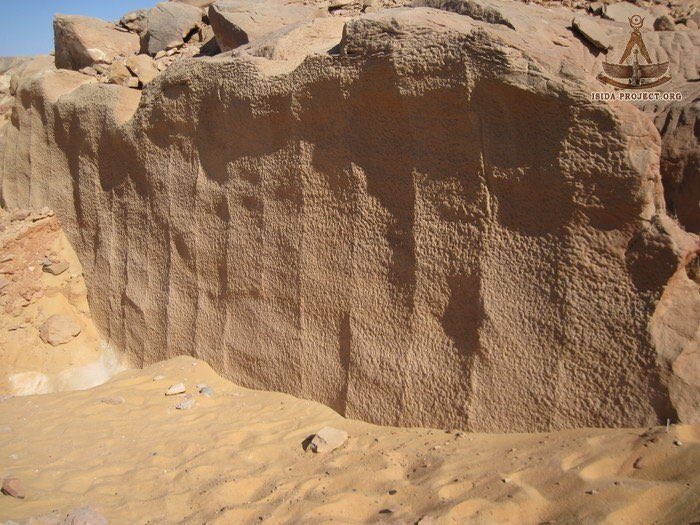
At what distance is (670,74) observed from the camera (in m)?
3.32

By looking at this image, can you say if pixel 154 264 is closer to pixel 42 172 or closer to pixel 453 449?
pixel 42 172

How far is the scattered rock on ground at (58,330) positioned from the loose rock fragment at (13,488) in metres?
2.10

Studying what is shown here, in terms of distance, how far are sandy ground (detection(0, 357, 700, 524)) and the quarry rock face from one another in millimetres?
153

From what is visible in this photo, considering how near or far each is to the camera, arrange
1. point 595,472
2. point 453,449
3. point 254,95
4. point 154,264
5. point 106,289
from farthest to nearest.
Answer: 1. point 106,289
2. point 154,264
3. point 254,95
4. point 453,449
5. point 595,472

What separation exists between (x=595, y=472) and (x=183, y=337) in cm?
269

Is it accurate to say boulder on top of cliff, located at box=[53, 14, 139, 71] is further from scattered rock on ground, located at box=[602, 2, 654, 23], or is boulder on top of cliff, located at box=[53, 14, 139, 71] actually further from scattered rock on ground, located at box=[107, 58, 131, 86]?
scattered rock on ground, located at box=[602, 2, 654, 23]

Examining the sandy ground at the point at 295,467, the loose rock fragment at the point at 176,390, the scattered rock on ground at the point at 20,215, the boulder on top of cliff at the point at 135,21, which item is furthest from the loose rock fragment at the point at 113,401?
the boulder on top of cliff at the point at 135,21

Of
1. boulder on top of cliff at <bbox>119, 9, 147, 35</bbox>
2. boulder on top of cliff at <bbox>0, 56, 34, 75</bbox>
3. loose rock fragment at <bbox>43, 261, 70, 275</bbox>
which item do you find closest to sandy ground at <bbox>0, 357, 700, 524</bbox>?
loose rock fragment at <bbox>43, 261, 70, 275</bbox>

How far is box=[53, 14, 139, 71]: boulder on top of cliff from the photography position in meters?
6.42

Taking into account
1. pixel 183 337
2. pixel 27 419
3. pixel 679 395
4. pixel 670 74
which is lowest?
pixel 27 419

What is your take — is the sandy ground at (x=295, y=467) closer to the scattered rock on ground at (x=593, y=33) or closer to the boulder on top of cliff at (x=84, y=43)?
the scattered rock on ground at (x=593, y=33)

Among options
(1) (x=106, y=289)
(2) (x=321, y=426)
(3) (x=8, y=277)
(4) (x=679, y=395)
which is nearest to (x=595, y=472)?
(4) (x=679, y=395)

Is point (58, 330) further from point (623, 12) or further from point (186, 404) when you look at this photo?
point (623, 12)

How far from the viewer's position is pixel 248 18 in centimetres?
520
